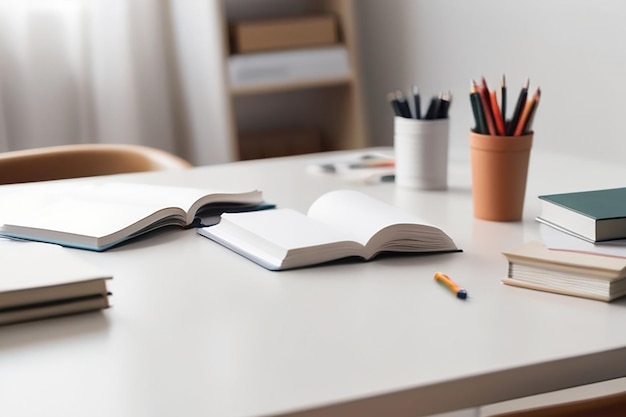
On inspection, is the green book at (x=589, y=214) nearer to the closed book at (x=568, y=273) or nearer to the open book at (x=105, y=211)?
the closed book at (x=568, y=273)

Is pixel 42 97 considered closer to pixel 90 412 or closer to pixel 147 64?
pixel 147 64

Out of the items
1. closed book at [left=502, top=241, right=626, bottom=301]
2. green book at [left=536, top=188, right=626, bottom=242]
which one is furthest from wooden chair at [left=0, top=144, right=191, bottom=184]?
closed book at [left=502, top=241, right=626, bottom=301]

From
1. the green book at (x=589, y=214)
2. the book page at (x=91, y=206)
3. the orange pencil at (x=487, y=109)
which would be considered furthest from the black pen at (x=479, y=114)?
the book page at (x=91, y=206)

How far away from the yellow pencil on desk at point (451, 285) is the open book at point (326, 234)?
0.10 metres

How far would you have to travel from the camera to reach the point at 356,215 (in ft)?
3.82

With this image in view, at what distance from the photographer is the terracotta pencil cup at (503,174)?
126 cm

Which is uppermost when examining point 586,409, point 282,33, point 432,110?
point 282,33

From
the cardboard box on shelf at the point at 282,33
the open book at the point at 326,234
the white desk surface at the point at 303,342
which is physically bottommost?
the white desk surface at the point at 303,342

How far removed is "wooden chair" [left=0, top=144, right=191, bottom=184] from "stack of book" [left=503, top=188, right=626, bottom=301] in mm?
946

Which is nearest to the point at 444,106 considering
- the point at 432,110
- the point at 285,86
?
the point at 432,110

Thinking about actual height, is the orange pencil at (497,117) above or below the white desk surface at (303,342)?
above

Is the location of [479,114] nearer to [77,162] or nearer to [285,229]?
[285,229]

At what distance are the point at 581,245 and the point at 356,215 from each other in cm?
29

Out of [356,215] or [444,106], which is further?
[444,106]
